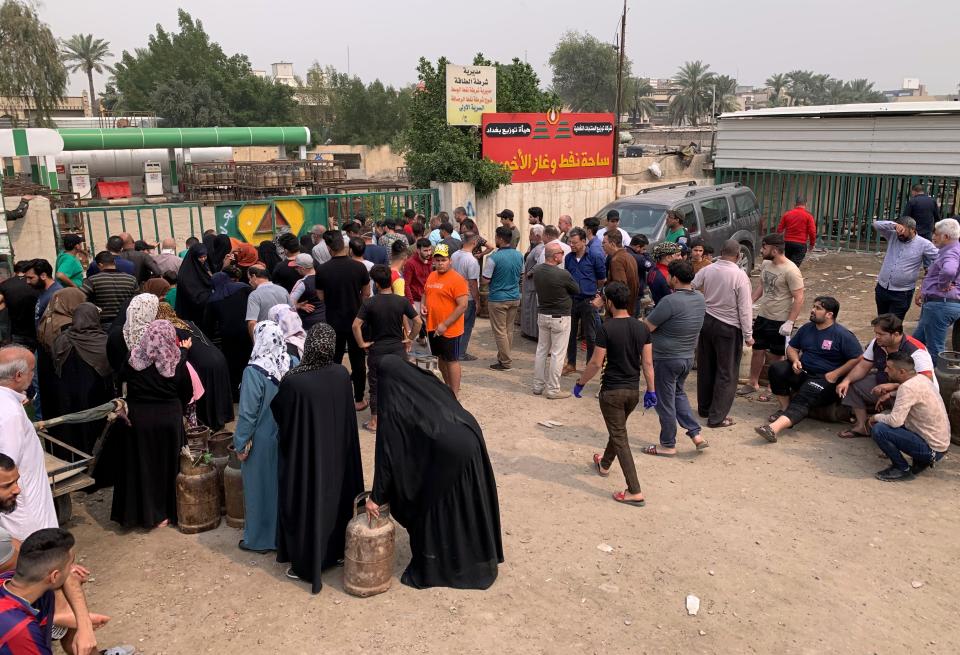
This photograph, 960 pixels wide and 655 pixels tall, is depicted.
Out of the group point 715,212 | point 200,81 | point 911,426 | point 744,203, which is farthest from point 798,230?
point 200,81

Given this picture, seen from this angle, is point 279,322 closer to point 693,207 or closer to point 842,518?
point 842,518

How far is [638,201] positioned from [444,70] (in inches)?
195

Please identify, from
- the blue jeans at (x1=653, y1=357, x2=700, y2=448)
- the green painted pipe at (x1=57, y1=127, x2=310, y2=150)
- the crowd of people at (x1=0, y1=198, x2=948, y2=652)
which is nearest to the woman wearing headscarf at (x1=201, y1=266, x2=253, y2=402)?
the crowd of people at (x1=0, y1=198, x2=948, y2=652)

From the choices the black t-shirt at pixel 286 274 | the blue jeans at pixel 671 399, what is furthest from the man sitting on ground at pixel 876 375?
the black t-shirt at pixel 286 274

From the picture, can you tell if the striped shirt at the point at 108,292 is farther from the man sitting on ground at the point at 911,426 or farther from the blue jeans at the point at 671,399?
the man sitting on ground at the point at 911,426

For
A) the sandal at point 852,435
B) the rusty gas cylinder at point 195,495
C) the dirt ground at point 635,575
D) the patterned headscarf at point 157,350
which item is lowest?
the dirt ground at point 635,575

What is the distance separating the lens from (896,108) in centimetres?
1672

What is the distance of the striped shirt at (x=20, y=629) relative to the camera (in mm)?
2953

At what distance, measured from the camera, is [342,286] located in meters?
7.80

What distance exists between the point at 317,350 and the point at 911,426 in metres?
5.11

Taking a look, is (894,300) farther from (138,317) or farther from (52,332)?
(52,332)

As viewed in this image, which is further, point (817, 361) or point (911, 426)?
point (817, 361)

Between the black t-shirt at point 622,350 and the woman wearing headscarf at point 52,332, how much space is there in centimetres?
446

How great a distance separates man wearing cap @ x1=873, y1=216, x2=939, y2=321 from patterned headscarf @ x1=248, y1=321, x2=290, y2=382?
7.15 metres
